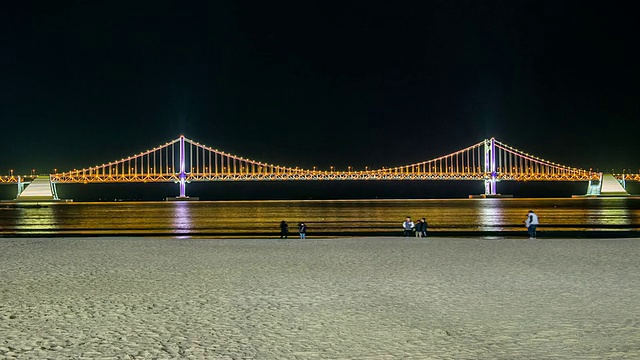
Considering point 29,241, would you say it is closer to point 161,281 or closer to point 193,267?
point 193,267

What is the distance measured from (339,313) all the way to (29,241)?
28.1ft

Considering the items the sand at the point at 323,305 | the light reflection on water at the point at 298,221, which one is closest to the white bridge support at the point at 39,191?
the light reflection on water at the point at 298,221

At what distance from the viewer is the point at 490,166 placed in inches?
2509

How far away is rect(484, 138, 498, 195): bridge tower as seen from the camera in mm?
56844

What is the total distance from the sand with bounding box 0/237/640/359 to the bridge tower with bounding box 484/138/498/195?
49766mm

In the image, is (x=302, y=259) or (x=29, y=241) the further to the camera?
(x=29, y=241)

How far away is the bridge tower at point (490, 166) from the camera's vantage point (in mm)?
56844

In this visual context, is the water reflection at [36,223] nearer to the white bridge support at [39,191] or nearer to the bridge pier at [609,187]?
the white bridge support at [39,191]

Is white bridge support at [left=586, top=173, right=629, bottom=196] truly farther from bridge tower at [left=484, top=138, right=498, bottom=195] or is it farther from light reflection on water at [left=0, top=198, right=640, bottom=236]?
light reflection on water at [left=0, top=198, right=640, bottom=236]

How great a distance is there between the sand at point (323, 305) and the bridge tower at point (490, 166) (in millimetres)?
49766

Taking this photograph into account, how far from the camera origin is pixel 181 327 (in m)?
3.98

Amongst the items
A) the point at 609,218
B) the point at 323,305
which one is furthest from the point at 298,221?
the point at 323,305

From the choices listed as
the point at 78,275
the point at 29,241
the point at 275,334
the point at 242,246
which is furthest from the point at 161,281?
the point at 29,241

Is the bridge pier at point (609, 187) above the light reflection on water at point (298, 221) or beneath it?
above
